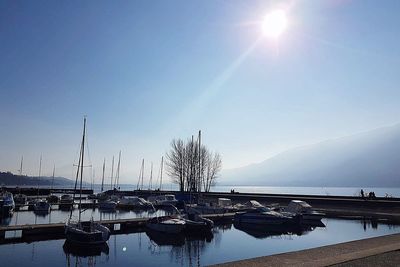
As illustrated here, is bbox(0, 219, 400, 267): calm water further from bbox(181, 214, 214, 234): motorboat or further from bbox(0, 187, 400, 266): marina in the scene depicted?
bbox(181, 214, 214, 234): motorboat

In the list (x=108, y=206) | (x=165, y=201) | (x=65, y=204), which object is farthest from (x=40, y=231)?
(x=65, y=204)

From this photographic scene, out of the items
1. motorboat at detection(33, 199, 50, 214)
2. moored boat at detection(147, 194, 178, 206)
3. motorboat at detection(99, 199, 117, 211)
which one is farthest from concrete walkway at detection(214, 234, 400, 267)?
motorboat at detection(33, 199, 50, 214)

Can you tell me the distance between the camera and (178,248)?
95.6ft

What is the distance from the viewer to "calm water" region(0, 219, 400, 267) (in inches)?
966

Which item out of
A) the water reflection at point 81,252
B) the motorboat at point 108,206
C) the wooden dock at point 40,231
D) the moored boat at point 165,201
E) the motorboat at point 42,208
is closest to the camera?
the water reflection at point 81,252

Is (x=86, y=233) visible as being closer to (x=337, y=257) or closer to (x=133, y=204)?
(x=337, y=257)

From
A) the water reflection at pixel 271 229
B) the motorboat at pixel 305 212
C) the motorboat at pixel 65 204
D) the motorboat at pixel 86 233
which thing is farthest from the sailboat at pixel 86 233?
the motorboat at pixel 65 204

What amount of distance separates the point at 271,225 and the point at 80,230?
20328 mm

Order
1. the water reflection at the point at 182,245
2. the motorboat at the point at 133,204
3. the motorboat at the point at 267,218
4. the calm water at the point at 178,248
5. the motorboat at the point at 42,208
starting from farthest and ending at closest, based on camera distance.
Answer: the motorboat at the point at 133,204, the motorboat at the point at 42,208, the motorboat at the point at 267,218, the water reflection at the point at 182,245, the calm water at the point at 178,248

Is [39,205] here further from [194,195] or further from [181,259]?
[181,259]

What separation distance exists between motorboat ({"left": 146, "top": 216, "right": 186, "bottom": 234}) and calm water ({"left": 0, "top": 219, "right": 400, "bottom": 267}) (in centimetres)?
134

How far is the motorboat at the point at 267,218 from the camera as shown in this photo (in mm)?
40188

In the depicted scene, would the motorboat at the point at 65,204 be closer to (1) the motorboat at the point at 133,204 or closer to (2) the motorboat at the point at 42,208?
(2) the motorboat at the point at 42,208

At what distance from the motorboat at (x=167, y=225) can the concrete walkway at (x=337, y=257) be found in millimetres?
16509
